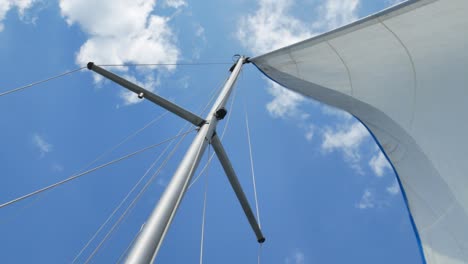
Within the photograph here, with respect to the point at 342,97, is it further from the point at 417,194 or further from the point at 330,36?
the point at 417,194

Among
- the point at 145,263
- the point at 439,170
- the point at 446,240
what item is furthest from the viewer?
the point at 439,170

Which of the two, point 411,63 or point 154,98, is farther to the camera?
point 154,98

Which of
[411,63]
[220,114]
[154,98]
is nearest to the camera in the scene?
[220,114]

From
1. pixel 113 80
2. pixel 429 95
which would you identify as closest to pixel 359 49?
pixel 429 95

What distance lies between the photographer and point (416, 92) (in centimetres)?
460

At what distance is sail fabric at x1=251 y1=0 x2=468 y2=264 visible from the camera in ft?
11.9

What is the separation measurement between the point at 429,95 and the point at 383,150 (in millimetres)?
926

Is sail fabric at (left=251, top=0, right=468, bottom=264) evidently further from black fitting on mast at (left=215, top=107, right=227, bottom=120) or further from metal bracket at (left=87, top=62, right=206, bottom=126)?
metal bracket at (left=87, top=62, right=206, bottom=126)

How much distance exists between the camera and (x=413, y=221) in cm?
389

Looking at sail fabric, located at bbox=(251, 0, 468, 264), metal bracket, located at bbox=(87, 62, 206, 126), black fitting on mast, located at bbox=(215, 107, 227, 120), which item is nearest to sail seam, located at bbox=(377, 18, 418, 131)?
sail fabric, located at bbox=(251, 0, 468, 264)

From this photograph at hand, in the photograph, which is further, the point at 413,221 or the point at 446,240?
the point at 413,221

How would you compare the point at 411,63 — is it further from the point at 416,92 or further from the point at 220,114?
the point at 220,114

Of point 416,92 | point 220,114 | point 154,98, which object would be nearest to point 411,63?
point 416,92

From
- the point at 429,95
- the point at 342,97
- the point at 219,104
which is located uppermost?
the point at 342,97
